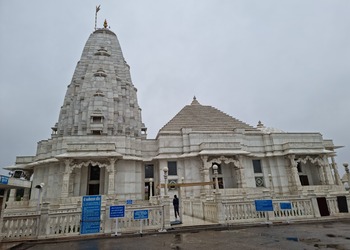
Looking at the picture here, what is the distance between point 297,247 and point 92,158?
62.2 ft

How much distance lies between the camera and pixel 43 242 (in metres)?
9.20

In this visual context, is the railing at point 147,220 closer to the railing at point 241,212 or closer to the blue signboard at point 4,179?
the railing at point 241,212

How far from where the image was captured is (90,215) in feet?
33.4

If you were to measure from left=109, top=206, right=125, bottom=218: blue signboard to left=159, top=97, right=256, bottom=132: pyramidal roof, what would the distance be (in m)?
19.3

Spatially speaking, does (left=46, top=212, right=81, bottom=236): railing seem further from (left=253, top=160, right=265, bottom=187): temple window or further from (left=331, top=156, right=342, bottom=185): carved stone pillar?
(left=331, top=156, right=342, bottom=185): carved stone pillar

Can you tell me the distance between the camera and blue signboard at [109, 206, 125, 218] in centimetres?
1002

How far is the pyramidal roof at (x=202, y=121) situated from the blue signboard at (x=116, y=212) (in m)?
19.3

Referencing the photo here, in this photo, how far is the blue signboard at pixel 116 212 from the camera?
10.0 meters

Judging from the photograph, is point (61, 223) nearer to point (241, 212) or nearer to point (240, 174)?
point (241, 212)

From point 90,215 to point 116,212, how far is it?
1304 millimetres

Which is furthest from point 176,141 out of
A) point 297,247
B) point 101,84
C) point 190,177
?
point 297,247

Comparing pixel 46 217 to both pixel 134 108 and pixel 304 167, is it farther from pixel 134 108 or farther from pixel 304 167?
pixel 304 167

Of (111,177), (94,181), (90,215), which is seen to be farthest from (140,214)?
(94,181)

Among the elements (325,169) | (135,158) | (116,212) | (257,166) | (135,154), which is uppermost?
(135,154)
